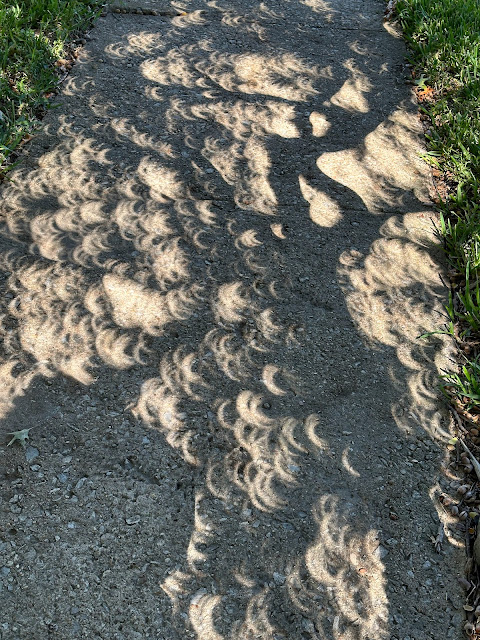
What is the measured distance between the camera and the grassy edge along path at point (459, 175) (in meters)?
2.33

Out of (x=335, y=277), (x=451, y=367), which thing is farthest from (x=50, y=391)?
(x=451, y=367)

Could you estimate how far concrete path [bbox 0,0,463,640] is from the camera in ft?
6.61

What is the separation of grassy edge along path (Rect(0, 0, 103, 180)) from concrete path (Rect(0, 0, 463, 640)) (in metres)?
0.12

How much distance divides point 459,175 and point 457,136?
0.91 feet

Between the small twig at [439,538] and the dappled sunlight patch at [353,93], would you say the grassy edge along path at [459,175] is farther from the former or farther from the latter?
the dappled sunlight patch at [353,93]

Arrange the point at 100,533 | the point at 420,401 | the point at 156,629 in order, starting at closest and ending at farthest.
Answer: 1. the point at 156,629
2. the point at 100,533
3. the point at 420,401

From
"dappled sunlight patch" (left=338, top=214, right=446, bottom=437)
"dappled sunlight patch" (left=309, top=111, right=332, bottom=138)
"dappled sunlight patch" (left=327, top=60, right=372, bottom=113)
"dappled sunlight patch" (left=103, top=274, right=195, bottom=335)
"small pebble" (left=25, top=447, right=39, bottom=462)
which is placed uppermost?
"dappled sunlight patch" (left=327, top=60, right=372, bottom=113)

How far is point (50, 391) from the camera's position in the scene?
2.46 m

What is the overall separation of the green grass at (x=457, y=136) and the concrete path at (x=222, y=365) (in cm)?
11

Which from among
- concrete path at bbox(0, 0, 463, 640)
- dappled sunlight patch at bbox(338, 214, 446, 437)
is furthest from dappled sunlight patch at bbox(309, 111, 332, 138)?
dappled sunlight patch at bbox(338, 214, 446, 437)

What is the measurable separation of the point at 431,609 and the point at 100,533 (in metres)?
1.05

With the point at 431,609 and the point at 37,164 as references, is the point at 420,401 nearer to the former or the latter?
the point at 431,609

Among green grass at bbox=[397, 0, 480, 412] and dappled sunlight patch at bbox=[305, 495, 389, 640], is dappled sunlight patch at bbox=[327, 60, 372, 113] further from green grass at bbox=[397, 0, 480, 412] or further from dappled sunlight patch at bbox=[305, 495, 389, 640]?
dappled sunlight patch at bbox=[305, 495, 389, 640]

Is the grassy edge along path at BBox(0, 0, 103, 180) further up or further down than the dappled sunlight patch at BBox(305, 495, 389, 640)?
further down
